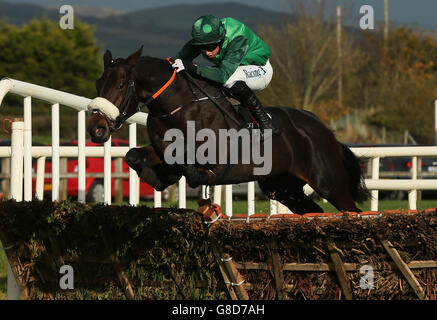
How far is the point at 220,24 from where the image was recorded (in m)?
5.56

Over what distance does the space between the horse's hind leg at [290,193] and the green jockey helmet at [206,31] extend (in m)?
1.32

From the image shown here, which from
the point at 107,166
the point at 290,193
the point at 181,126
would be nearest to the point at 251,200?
the point at 290,193

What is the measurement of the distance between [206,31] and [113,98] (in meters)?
0.81

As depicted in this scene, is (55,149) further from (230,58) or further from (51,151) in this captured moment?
(230,58)

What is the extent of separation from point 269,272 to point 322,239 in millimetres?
338

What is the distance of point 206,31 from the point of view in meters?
5.44

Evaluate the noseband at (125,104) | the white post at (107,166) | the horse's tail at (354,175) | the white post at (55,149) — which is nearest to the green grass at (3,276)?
the white post at (55,149)

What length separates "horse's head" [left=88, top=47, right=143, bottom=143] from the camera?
16.5 feet

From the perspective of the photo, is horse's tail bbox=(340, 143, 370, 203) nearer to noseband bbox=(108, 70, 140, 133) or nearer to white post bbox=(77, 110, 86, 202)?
noseband bbox=(108, 70, 140, 133)

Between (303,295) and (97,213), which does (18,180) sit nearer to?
(97,213)
